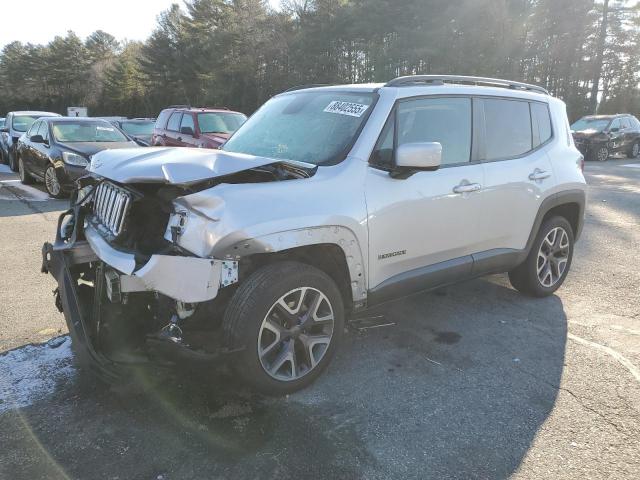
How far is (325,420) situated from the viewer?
9.40ft

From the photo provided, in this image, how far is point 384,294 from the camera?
343 centimetres

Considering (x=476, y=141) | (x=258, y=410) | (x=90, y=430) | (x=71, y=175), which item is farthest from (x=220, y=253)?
(x=71, y=175)

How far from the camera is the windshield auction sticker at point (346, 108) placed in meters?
3.49

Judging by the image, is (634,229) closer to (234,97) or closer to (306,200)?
(306,200)

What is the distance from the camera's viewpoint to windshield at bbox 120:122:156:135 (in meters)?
17.1

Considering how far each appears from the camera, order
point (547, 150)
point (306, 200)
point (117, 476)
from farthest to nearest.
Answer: point (547, 150)
point (306, 200)
point (117, 476)

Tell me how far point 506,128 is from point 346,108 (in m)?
1.55

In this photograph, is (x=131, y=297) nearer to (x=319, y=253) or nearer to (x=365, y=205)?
(x=319, y=253)

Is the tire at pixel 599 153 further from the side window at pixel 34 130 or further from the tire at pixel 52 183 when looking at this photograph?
the side window at pixel 34 130


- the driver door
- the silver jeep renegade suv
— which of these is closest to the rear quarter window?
the silver jeep renegade suv

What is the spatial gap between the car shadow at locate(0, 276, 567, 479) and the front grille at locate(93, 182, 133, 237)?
38.2 inches

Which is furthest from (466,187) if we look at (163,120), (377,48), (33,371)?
(377,48)

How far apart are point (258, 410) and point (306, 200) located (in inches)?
49.6

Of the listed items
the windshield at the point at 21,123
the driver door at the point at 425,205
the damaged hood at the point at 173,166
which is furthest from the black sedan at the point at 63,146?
the driver door at the point at 425,205
